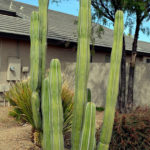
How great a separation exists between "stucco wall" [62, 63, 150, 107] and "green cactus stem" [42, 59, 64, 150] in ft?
18.5

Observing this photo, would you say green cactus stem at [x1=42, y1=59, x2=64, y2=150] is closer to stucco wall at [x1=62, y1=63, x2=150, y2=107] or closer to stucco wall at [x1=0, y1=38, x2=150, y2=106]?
stucco wall at [x1=62, y1=63, x2=150, y2=107]

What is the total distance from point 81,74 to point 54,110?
737mm

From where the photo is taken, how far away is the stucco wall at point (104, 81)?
9.40 metres

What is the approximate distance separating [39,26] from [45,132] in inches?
82.2

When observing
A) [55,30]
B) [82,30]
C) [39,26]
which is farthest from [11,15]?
[82,30]

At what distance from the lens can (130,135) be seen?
4.33 meters

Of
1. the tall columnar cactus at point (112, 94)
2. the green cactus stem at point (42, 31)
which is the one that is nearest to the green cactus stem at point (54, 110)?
the tall columnar cactus at point (112, 94)

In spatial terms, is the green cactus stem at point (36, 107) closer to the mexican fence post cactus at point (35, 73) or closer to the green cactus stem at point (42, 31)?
the mexican fence post cactus at point (35, 73)

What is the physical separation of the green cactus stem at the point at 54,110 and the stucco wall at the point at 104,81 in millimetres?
5633

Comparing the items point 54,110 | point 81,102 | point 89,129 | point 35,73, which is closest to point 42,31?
point 35,73

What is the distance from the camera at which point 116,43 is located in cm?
368

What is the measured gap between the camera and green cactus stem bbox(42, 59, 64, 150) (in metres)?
3.40

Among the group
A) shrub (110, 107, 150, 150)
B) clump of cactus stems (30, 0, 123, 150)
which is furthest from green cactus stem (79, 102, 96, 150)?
shrub (110, 107, 150, 150)

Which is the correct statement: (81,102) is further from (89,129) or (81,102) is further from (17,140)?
(17,140)
